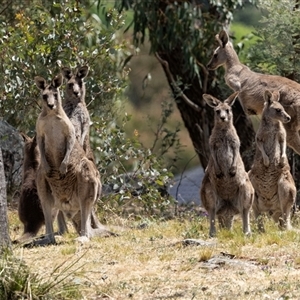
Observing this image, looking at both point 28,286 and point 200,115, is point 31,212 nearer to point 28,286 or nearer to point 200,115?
point 28,286

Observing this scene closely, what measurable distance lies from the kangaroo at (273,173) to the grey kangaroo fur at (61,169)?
1.66 m

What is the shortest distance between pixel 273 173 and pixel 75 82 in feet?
7.37

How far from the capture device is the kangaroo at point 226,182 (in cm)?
877

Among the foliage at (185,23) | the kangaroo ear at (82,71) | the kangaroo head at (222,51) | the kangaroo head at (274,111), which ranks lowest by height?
the kangaroo head at (274,111)

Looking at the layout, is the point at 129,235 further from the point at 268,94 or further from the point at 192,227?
the point at 268,94

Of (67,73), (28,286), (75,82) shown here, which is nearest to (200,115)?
(67,73)

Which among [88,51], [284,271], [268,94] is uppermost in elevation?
[88,51]

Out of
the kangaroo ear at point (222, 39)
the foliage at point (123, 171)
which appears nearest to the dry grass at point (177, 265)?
the foliage at point (123, 171)

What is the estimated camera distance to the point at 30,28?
11688 millimetres

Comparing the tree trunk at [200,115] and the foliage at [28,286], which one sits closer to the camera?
the foliage at [28,286]

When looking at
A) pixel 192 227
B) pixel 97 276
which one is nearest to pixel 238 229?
pixel 192 227

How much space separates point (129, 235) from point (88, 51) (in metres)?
3.30

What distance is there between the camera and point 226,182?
29.0 ft

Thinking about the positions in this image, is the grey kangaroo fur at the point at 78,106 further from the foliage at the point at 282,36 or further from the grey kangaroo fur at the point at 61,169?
the foliage at the point at 282,36
